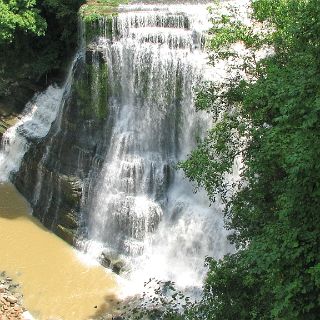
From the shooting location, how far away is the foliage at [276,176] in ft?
22.9

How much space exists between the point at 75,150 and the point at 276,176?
9595mm

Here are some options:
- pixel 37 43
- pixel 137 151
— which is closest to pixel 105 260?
pixel 137 151

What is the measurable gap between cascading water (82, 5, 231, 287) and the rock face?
1.23ft

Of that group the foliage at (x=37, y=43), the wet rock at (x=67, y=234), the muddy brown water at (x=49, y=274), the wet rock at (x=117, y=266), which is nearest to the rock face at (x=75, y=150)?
the wet rock at (x=67, y=234)

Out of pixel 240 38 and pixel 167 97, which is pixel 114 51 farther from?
pixel 240 38

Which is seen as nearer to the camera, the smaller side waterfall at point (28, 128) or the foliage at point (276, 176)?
the foliage at point (276, 176)

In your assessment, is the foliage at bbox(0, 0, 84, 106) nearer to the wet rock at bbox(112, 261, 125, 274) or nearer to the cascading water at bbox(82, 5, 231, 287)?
the cascading water at bbox(82, 5, 231, 287)

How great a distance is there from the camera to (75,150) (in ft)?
57.9

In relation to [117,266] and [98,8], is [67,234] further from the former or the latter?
[98,8]

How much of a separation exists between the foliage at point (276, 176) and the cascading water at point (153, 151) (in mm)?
4355

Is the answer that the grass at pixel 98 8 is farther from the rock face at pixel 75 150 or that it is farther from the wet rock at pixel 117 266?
the wet rock at pixel 117 266

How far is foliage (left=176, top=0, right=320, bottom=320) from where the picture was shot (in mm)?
6965

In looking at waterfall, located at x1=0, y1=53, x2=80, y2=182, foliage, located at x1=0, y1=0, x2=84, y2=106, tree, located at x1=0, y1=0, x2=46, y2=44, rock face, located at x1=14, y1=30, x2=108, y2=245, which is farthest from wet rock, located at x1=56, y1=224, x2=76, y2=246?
tree, located at x1=0, y1=0, x2=46, y2=44

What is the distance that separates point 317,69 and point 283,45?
3439 mm
